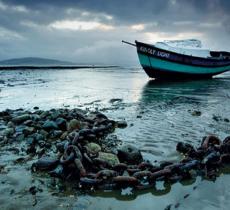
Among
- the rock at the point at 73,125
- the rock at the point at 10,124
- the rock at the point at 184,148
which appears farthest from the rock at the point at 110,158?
the rock at the point at 10,124

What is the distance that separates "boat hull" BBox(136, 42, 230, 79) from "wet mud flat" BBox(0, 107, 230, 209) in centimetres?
2230

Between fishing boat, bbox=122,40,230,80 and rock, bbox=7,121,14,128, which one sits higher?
fishing boat, bbox=122,40,230,80

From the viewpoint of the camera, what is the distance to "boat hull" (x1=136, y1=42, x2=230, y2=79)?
29.1m

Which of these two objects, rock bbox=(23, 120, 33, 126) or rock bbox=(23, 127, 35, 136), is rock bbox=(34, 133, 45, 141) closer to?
rock bbox=(23, 127, 35, 136)

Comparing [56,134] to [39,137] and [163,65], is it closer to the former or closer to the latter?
[39,137]

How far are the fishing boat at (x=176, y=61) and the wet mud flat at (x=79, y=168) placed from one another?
22.3 m

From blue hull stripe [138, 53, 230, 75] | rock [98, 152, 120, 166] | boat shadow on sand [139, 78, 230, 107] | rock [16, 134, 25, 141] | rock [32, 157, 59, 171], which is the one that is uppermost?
blue hull stripe [138, 53, 230, 75]

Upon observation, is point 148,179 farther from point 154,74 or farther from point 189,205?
point 154,74

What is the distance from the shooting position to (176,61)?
1179 inches

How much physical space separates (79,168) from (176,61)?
2635cm

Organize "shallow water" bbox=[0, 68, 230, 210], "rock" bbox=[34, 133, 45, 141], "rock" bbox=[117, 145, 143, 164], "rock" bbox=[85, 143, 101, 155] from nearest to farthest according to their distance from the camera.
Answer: "shallow water" bbox=[0, 68, 230, 210] → "rock" bbox=[117, 145, 143, 164] → "rock" bbox=[85, 143, 101, 155] → "rock" bbox=[34, 133, 45, 141]

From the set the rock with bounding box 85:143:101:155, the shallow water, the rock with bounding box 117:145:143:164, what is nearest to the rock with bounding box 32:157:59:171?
the shallow water

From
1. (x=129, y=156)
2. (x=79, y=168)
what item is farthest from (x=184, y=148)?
(x=79, y=168)

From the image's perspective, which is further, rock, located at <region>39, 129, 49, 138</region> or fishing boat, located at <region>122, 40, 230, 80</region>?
fishing boat, located at <region>122, 40, 230, 80</region>
